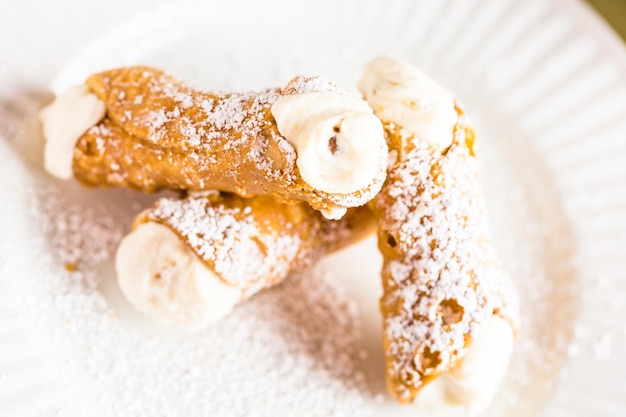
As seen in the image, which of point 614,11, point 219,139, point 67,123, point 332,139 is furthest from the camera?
point 614,11

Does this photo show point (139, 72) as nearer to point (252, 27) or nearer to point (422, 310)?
point (252, 27)

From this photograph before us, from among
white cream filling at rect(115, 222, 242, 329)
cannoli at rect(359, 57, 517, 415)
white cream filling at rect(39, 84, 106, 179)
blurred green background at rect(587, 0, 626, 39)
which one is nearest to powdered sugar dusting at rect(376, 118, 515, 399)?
cannoli at rect(359, 57, 517, 415)

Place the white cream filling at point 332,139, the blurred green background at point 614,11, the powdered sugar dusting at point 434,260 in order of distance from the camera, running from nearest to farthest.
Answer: the white cream filling at point 332,139, the powdered sugar dusting at point 434,260, the blurred green background at point 614,11

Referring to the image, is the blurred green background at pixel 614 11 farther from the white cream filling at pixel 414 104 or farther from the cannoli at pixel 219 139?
the cannoli at pixel 219 139

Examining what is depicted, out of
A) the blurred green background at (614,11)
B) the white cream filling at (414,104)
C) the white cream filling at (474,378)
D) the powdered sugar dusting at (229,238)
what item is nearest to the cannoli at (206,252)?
the powdered sugar dusting at (229,238)


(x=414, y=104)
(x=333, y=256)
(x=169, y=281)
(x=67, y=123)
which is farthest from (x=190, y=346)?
(x=414, y=104)

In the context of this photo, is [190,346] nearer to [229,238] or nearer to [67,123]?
[229,238]
